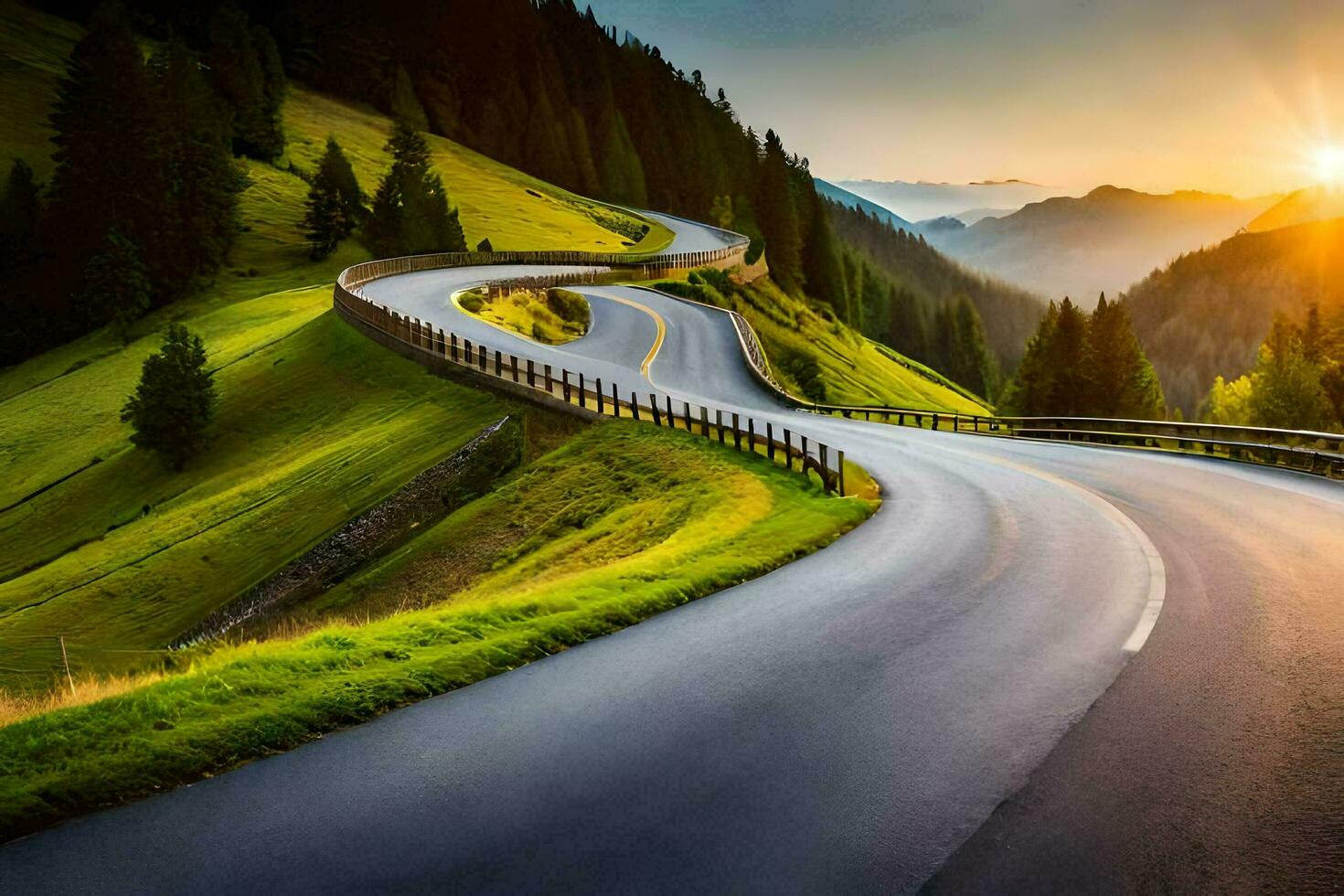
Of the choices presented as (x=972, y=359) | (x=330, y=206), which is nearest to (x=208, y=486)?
(x=330, y=206)

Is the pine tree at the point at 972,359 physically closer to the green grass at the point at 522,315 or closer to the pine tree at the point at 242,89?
the pine tree at the point at 242,89

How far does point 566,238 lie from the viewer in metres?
90.8

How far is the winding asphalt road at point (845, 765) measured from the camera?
474cm

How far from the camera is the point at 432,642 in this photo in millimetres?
8766

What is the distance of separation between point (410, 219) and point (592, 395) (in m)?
50.1

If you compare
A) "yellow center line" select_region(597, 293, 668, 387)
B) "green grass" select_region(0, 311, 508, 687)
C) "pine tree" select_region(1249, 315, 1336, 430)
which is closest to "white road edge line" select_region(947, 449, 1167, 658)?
"green grass" select_region(0, 311, 508, 687)

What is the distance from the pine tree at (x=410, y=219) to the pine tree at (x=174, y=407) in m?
35.7

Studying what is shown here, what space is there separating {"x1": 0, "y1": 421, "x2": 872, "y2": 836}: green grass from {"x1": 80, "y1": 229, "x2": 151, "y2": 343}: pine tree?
1947 inches

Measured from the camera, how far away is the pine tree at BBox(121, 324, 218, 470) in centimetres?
3556

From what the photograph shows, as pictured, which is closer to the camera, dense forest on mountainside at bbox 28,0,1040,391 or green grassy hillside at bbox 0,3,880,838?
green grassy hillside at bbox 0,3,880,838

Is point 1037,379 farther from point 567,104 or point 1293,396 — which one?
point 567,104

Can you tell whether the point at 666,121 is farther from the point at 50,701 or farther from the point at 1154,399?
the point at 50,701

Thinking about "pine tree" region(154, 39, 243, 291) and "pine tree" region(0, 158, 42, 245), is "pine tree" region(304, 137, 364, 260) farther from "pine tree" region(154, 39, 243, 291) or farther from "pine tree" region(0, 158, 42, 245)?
"pine tree" region(0, 158, 42, 245)

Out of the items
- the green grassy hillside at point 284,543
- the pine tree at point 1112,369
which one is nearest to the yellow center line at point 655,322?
the green grassy hillside at point 284,543
